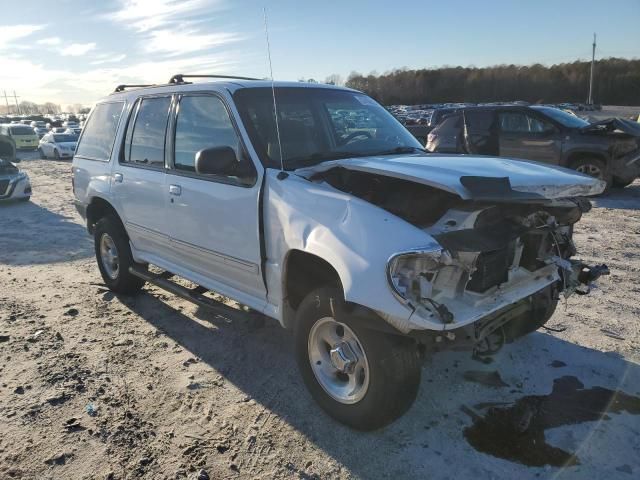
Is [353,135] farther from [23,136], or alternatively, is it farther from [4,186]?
[23,136]

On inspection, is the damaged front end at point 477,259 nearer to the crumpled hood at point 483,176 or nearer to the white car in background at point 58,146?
the crumpled hood at point 483,176

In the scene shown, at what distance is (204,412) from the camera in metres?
3.37

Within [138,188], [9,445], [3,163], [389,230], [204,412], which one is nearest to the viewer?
[389,230]

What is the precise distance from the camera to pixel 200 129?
4.05 m

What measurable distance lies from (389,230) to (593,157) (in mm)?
9839

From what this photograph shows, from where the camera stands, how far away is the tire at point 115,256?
17.5 feet

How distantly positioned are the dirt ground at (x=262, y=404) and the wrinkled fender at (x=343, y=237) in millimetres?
827

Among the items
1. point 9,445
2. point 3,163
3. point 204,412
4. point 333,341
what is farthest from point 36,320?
point 3,163

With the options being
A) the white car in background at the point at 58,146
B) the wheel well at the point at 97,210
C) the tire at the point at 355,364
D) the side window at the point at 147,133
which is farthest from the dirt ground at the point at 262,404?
the white car in background at the point at 58,146

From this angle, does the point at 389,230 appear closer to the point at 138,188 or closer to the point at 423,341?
the point at 423,341

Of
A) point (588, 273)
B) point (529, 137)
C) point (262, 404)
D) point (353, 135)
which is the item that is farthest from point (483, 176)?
point (529, 137)

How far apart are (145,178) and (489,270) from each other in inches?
124

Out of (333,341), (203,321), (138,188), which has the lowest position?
(203,321)

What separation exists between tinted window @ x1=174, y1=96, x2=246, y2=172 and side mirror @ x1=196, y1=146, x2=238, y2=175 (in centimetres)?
26
